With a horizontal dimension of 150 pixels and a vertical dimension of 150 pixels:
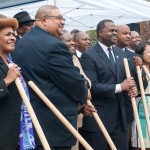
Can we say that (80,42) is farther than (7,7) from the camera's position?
No

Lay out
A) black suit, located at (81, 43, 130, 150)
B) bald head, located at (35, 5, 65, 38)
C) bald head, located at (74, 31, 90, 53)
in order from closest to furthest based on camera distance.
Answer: bald head, located at (35, 5, 65, 38) → black suit, located at (81, 43, 130, 150) → bald head, located at (74, 31, 90, 53)

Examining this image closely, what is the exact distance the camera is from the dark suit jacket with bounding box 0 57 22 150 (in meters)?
3.73

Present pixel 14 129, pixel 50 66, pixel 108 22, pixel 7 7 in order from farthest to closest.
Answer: pixel 7 7 < pixel 108 22 < pixel 50 66 < pixel 14 129

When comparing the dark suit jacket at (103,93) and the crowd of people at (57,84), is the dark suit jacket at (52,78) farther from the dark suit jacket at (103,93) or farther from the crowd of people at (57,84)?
the dark suit jacket at (103,93)

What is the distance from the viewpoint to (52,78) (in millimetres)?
4176

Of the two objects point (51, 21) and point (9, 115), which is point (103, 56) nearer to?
point (51, 21)

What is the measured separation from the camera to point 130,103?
226 inches

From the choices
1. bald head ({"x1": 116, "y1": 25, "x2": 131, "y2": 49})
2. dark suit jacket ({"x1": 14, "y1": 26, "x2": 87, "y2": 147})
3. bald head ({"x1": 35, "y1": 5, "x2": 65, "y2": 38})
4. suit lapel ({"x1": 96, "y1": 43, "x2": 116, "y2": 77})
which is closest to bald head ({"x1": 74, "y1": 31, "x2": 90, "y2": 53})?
bald head ({"x1": 116, "y1": 25, "x2": 131, "y2": 49})

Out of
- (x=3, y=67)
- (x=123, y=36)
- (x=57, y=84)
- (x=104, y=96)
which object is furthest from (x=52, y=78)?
(x=123, y=36)

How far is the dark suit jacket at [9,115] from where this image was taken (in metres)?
3.73

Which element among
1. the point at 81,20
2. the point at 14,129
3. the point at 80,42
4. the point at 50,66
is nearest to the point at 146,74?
the point at 80,42

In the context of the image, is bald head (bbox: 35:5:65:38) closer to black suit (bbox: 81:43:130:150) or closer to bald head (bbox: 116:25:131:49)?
black suit (bbox: 81:43:130:150)

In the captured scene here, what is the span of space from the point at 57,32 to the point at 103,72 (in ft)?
3.91

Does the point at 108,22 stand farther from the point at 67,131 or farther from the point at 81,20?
the point at 81,20
